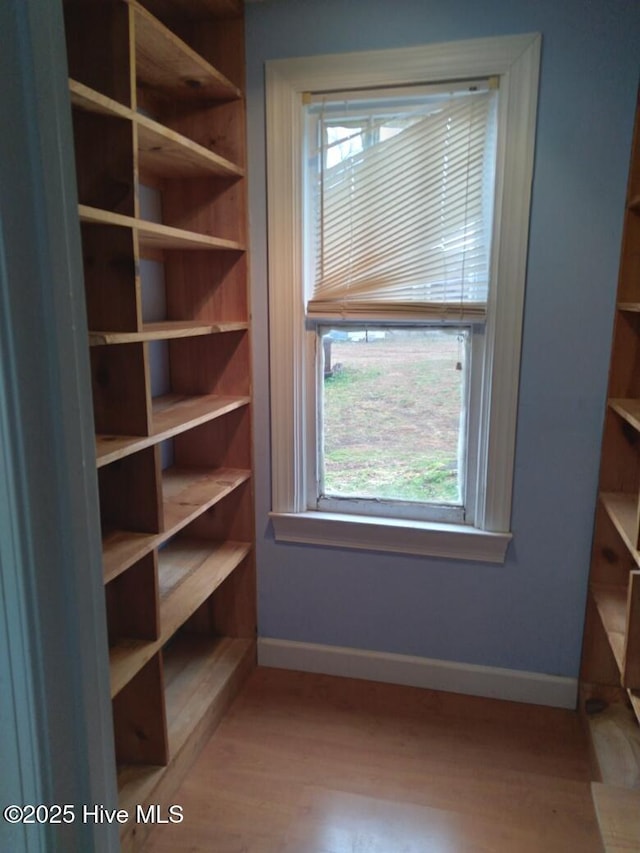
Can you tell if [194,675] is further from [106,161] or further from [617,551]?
[106,161]

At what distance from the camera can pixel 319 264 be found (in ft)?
6.70

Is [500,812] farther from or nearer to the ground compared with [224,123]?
nearer to the ground

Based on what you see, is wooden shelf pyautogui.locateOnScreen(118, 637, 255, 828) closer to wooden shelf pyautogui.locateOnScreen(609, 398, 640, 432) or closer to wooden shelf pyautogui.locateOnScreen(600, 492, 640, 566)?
wooden shelf pyautogui.locateOnScreen(600, 492, 640, 566)

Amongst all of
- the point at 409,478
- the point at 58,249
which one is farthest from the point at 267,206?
the point at 58,249

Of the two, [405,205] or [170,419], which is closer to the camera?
[170,419]

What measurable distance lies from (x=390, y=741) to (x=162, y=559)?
96 cm

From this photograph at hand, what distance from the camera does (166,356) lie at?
212 cm

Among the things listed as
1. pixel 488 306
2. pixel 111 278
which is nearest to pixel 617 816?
pixel 488 306

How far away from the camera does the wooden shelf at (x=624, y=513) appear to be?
4.90ft

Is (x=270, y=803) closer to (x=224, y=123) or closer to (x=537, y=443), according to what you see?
(x=537, y=443)

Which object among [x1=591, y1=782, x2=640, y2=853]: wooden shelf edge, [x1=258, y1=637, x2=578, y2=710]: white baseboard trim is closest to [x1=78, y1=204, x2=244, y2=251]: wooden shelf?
[x1=258, y1=637, x2=578, y2=710]: white baseboard trim

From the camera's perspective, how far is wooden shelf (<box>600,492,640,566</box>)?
4.90 ft

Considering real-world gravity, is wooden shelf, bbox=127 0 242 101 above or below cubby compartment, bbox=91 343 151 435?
above

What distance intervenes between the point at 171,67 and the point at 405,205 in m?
0.79
